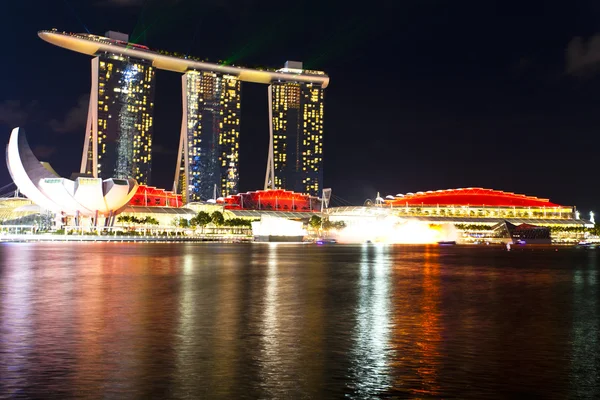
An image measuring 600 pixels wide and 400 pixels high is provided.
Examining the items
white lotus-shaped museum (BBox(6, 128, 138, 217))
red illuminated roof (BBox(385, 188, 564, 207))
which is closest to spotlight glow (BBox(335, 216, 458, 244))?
red illuminated roof (BBox(385, 188, 564, 207))

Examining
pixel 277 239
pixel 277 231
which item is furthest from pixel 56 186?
pixel 277 239

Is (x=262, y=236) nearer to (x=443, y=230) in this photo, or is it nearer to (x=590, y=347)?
(x=443, y=230)

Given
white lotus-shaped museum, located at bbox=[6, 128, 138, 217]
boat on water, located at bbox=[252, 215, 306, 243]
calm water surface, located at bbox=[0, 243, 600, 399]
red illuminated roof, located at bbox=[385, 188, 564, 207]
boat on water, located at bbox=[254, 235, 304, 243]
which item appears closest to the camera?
calm water surface, located at bbox=[0, 243, 600, 399]

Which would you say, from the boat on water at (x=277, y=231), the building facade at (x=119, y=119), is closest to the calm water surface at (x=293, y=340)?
the boat on water at (x=277, y=231)

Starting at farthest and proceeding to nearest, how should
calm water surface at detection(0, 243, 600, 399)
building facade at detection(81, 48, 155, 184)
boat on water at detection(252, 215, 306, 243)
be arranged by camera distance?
building facade at detection(81, 48, 155, 184) < boat on water at detection(252, 215, 306, 243) < calm water surface at detection(0, 243, 600, 399)

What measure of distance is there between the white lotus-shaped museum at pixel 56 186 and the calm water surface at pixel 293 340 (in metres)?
105

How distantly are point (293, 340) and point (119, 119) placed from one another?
170 meters

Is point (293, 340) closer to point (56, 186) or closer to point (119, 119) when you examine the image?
point (56, 186)

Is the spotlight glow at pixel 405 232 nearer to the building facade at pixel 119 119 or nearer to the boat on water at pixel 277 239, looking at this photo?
the boat on water at pixel 277 239

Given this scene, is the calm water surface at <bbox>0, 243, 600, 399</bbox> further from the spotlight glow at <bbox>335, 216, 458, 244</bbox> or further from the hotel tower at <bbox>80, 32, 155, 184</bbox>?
the hotel tower at <bbox>80, 32, 155, 184</bbox>

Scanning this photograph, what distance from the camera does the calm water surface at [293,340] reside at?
544 inches

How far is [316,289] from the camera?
115 feet

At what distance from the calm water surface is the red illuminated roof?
144 meters

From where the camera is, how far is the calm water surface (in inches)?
544
